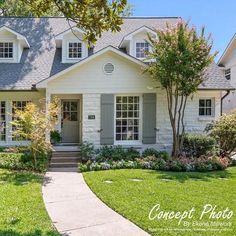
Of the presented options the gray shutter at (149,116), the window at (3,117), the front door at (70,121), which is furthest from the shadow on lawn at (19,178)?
the gray shutter at (149,116)

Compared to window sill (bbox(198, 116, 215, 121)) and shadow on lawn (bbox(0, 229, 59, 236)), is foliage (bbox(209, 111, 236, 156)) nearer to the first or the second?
window sill (bbox(198, 116, 215, 121))

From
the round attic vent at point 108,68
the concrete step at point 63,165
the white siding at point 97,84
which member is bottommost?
the concrete step at point 63,165

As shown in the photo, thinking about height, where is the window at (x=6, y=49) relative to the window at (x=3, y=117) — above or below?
above

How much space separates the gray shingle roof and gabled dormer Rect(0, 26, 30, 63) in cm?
30

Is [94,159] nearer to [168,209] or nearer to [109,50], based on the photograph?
[109,50]

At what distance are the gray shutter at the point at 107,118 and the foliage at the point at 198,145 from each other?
3.29 metres

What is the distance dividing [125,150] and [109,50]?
4383mm

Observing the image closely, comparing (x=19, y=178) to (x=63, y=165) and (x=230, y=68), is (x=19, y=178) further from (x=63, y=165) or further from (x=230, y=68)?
(x=230, y=68)

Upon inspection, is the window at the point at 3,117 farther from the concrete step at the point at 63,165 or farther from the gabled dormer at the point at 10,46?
the concrete step at the point at 63,165

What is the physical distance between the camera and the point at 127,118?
1514cm

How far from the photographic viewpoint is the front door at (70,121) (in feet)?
54.1

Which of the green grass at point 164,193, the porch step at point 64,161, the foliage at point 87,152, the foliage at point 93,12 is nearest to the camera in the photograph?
the foliage at point 93,12

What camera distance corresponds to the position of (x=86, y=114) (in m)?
14.6

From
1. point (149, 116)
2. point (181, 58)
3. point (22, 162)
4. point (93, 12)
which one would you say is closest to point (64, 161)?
point (22, 162)
